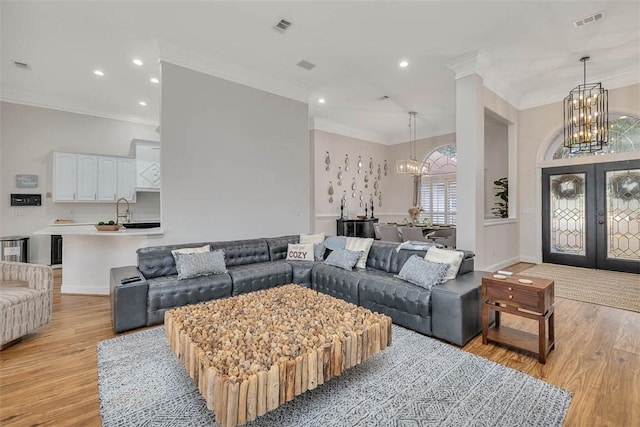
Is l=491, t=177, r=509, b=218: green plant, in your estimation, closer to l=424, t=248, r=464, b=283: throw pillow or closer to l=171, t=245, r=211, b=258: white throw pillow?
l=424, t=248, r=464, b=283: throw pillow

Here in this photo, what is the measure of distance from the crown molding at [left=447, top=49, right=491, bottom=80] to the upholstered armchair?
6.00 meters

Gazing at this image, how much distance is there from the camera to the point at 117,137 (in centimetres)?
662

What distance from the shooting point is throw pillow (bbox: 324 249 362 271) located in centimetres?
390

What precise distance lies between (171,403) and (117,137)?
6.75 m

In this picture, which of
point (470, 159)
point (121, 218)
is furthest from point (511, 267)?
point (121, 218)

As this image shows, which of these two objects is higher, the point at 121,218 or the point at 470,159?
the point at 470,159

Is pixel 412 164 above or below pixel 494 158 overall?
below

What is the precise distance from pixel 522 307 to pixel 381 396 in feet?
4.90

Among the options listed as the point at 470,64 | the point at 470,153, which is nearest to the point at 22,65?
the point at 470,64

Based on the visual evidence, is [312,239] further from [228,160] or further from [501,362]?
[501,362]

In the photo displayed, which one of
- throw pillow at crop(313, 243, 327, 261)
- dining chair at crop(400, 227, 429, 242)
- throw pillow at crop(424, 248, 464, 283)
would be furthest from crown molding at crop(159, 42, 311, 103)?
throw pillow at crop(424, 248, 464, 283)

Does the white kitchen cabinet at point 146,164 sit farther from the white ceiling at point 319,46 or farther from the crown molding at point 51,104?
the white ceiling at point 319,46

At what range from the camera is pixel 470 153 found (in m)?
4.42

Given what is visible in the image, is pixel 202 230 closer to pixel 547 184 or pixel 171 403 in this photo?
pixel 171 403
